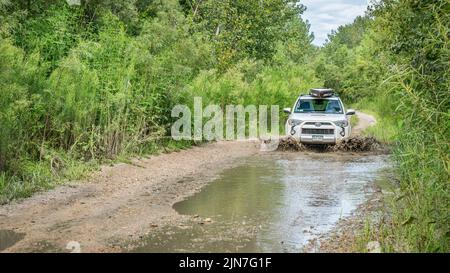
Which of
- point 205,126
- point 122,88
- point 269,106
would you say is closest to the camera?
point 122,88

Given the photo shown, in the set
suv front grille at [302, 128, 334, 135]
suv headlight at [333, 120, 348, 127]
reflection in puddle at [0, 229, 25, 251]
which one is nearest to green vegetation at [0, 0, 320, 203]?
reflection in puddle at [0, 229, 25, 251]

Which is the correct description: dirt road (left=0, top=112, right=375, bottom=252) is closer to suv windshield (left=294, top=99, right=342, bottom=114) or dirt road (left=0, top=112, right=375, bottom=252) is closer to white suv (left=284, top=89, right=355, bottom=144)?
white suv (left=284, top=89, right=355, bottom=144)

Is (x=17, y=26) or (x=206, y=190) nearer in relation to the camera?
(x=206, y=190)

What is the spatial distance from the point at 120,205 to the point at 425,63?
17.2 feet

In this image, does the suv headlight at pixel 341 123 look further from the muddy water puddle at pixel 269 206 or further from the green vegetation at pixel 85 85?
the green vegetation at pixel 85 85

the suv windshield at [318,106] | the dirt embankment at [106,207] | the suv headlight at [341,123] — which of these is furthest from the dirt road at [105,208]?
the suv windshield at [318,106]

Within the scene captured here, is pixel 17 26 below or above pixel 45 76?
above

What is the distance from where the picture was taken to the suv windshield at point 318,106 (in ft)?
66.4

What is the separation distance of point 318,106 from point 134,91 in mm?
7331

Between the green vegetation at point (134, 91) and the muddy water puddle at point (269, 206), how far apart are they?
1111 millimetres
